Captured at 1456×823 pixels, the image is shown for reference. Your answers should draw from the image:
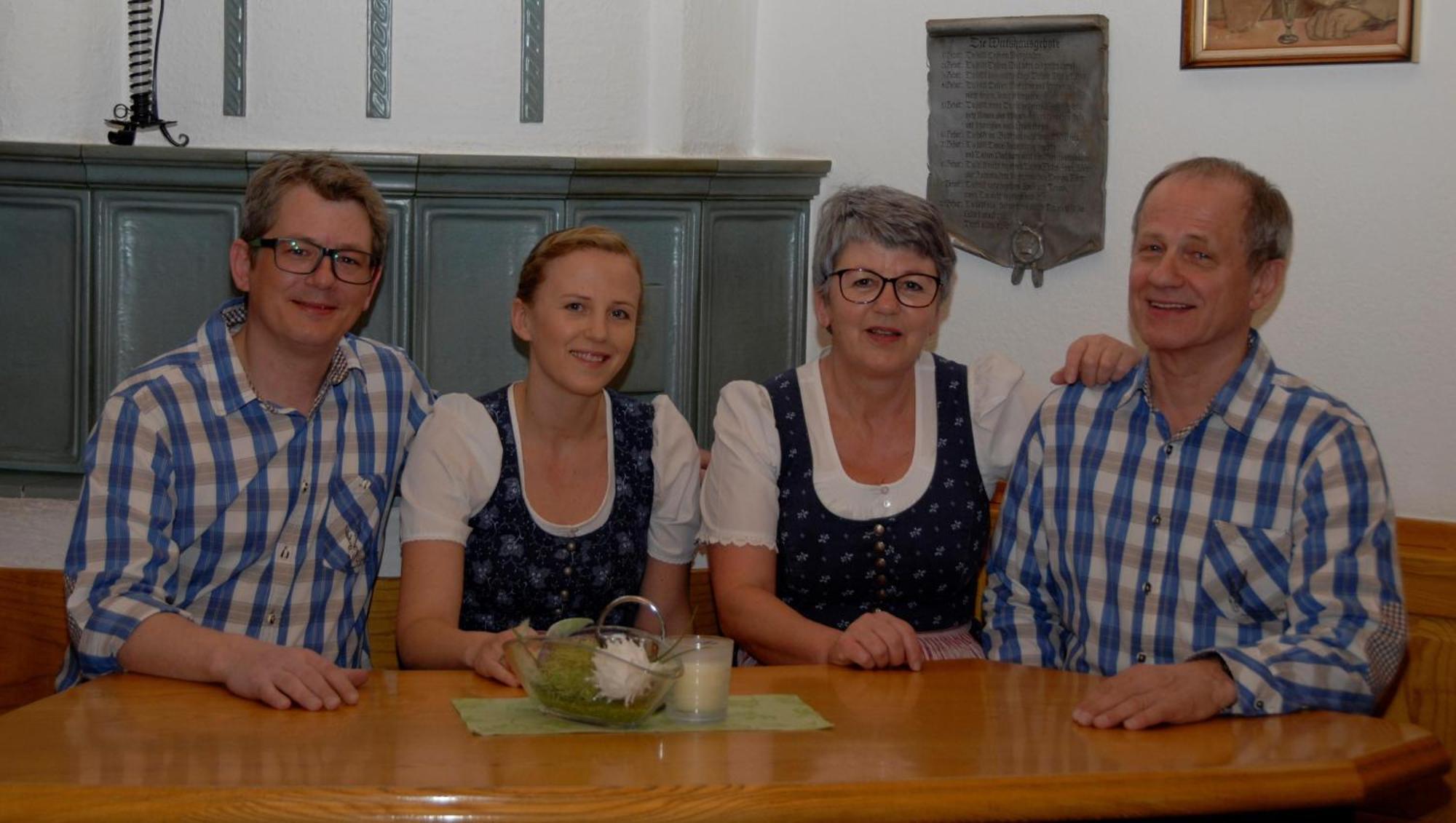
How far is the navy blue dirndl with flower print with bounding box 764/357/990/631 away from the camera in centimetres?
257

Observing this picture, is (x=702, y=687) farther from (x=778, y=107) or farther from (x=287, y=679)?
(x=778, y=107)

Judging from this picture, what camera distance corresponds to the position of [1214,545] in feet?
7.34

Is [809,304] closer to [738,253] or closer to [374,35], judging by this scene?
[738,253]

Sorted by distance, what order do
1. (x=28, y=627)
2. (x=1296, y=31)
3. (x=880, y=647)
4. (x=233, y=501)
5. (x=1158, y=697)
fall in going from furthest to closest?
(x=1296, y=31)
(x=28, y=627)
(x=233, y=501)
(x=880, y=647)
(x=1158, y=697)

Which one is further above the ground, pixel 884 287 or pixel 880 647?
pixel 884 287

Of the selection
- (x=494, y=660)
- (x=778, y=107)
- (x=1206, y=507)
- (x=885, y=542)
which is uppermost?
(x=778, y=107)

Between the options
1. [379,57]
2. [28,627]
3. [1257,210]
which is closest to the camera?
[1257,210]

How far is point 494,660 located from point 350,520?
1.97 ft

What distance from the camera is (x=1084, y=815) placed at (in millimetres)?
1626

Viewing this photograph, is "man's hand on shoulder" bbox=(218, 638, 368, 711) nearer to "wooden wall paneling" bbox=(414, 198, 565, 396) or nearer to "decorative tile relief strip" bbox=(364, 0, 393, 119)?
"wooden wall paneling" bbox=(414, 198, 565, 396)

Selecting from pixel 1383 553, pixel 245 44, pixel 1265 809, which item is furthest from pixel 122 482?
pixel 245 44

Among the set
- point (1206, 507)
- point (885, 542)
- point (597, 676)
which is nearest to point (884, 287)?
point (885, 542)

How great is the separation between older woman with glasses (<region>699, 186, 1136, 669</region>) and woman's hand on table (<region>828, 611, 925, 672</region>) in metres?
0.29

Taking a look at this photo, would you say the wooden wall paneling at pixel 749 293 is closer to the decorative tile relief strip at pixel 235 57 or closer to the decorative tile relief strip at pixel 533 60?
the decorative tile relief strip at pixel 533 60
